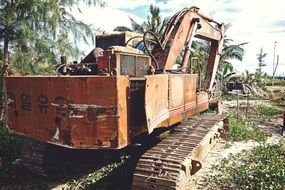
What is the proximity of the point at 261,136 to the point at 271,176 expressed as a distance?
4.88 m

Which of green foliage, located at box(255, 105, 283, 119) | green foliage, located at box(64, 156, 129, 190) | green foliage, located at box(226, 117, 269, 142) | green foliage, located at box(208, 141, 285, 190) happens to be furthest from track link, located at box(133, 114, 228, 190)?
green foliage, located at box(255, 105, 283, 119)

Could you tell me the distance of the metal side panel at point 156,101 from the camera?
4.64 metres

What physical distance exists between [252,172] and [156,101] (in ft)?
10.4

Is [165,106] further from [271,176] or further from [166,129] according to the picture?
→ [271,176]

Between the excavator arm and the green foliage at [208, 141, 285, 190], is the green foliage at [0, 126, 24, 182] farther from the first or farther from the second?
the green foliage at [208, 141, 285, 190]

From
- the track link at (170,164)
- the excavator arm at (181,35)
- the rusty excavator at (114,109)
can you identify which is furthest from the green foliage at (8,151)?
the excavator arm at (181,35)

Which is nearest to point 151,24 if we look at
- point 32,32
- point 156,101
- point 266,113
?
point 266,113

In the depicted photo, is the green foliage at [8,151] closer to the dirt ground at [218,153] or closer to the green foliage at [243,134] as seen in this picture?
the dirt ground at [218,153]

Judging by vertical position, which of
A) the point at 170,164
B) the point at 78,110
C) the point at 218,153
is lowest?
the point at 218,153

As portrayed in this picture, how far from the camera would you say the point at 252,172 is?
7023mm

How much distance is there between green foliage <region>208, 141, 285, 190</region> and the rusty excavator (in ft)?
2.20

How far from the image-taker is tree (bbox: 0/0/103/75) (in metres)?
10.4

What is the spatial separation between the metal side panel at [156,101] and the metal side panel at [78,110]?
1.00ft

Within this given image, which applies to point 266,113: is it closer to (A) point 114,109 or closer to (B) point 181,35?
(B) point 181,35
